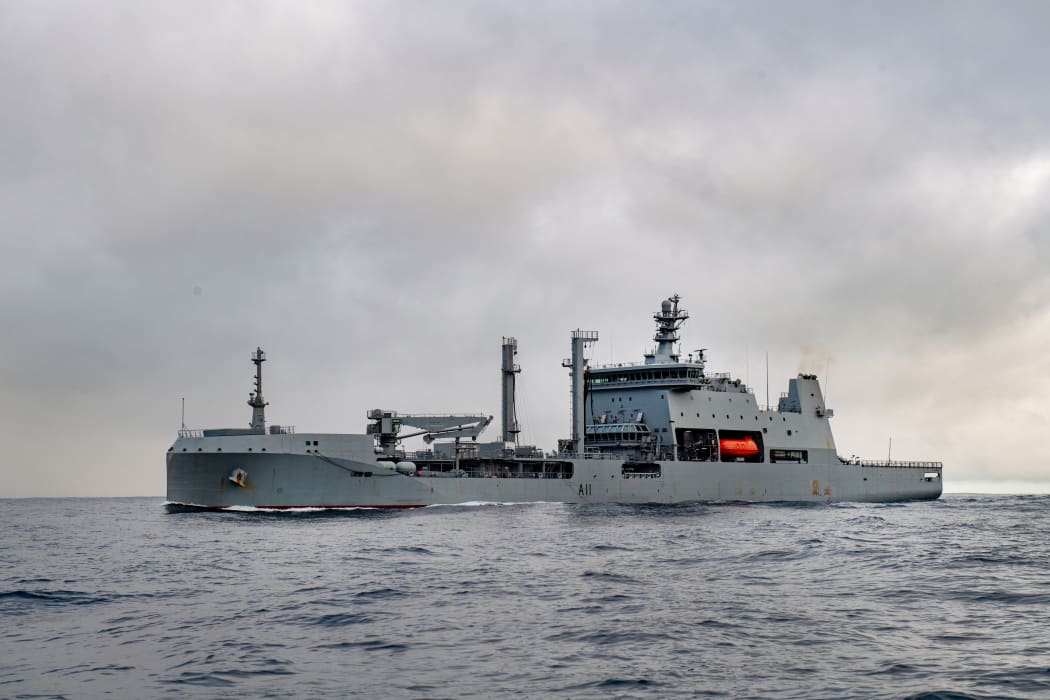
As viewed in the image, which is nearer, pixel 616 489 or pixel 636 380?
pixel 616 489

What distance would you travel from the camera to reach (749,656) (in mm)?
12156

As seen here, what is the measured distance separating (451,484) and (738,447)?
783 inches

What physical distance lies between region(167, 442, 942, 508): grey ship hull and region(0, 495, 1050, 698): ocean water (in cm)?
1225

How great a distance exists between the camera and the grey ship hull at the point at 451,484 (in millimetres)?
41781

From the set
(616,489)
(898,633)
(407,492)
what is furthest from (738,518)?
(898,633)

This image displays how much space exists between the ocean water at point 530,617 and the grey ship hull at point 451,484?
12.2 meters

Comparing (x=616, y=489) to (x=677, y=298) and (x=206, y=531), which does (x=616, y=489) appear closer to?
(x=677, y=298)

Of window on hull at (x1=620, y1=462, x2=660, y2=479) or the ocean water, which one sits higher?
window on hull at (x1=620, y1=462, x2=660, y2=479)

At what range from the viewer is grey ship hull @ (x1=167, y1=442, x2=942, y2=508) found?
4178cm

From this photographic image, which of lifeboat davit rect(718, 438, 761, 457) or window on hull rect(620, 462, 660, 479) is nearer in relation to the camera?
window on hull rect(620, 462, 660, 479)

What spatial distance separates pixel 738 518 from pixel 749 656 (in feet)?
93.8

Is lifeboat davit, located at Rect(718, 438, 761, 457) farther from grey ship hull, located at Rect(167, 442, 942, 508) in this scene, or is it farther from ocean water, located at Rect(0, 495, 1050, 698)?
ocean water, located at Rect(0, 495, 1050, 698)

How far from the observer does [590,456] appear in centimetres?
5081

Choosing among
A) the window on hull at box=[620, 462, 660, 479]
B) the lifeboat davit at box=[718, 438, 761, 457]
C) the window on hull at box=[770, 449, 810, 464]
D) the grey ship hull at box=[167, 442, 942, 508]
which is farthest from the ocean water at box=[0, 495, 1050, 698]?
the window on hull at box=[770, 449, 810, 464]
